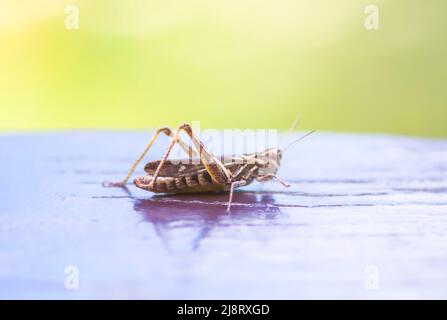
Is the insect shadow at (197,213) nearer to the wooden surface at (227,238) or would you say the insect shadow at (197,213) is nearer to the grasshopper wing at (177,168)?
the wooden surface at (227,238)

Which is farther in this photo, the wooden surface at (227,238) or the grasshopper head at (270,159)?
A: the grasshopper head at (270,159)

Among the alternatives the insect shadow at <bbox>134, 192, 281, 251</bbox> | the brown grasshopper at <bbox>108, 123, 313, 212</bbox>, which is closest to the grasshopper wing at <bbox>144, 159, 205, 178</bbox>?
the brown grasshopper at <bbox>108, 123, 313, 212</bbox>

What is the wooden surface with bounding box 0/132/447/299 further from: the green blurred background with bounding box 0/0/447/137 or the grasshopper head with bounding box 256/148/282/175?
the green blurred background with bounding box 0/0/447/137

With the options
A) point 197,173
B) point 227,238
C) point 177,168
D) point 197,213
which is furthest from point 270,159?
point 227,238

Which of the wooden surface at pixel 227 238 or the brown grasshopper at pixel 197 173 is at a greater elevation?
the brown grasshopper at pixel 197 173

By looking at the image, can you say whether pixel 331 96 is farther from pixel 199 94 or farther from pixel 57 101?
pixel 57 101

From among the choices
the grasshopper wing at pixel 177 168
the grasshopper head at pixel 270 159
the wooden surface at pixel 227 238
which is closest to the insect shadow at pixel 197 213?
the wooden surface at pixel 227 238
